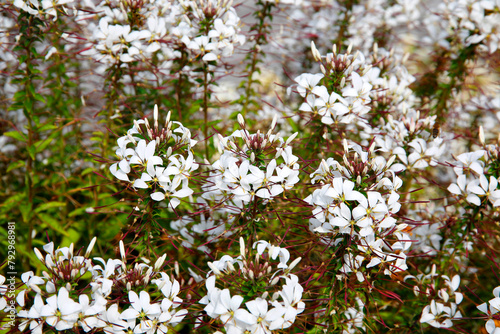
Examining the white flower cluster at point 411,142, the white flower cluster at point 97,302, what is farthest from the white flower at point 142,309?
the white flower cluster at point 411,142

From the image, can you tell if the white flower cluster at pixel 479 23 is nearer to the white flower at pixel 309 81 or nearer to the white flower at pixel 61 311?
the white flower at pixel 309 81

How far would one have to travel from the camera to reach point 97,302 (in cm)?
204

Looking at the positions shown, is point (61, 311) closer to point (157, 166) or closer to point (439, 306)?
point (157, 166)

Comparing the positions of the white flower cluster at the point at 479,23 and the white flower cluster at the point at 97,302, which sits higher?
the white flower cluster at the point at 479,23

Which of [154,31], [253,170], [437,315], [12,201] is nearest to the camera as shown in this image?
[253,170]

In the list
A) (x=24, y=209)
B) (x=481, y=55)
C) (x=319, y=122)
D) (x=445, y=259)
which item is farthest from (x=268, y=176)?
(x=481, y=55)

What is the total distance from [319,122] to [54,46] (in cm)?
274

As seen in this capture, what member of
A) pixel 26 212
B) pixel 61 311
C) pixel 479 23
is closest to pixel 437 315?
pixel 61 311

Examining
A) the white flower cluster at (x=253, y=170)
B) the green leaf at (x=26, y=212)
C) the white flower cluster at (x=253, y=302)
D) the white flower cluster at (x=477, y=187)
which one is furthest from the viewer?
the green leaf at (x=26, y=212)

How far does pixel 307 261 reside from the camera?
288 centimetres

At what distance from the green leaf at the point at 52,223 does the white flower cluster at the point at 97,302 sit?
4.04 feet

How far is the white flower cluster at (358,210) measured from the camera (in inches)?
81.8

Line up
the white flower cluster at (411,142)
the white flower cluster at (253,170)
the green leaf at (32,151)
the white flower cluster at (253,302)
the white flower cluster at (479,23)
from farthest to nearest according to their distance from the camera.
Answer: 1. the white flower cluster at (479,23)
2. the green leaf at (32,151)
3. the white flower cluster at (411,142)
4. the white flower cluster at (253,170)
5. the white flower cluster at (253,302)

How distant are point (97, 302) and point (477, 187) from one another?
253 centimetres
